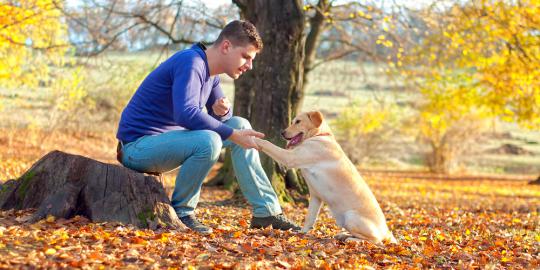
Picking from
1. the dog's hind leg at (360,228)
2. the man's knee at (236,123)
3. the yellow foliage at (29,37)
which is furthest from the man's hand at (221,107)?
the yellow foliage at (29,37)

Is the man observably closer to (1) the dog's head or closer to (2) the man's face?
(2) the man's face

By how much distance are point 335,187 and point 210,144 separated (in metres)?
1.39

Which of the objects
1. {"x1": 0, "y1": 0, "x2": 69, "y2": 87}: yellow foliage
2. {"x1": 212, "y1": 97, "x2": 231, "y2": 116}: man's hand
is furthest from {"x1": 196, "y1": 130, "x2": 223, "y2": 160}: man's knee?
{"x1": 0, "y1": 0, "x2": 69, "y2": 87}: yellow foliage

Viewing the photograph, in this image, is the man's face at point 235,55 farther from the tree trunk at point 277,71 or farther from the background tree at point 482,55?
the background tree at point 482,55

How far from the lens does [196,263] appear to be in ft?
15.0

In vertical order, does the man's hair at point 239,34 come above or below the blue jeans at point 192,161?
above

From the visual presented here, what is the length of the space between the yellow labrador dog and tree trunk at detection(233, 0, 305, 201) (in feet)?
12.1

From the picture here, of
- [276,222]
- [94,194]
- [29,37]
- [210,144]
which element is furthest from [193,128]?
[29,37]

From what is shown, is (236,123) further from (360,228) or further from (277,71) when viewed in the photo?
(277,71)

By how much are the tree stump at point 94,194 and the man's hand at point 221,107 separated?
3.07 feet

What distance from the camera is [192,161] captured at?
18.5 feet

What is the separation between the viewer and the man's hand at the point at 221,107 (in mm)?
6215

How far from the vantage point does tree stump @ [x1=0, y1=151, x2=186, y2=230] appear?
5676mm

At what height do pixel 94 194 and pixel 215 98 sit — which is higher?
pixel 215 98
